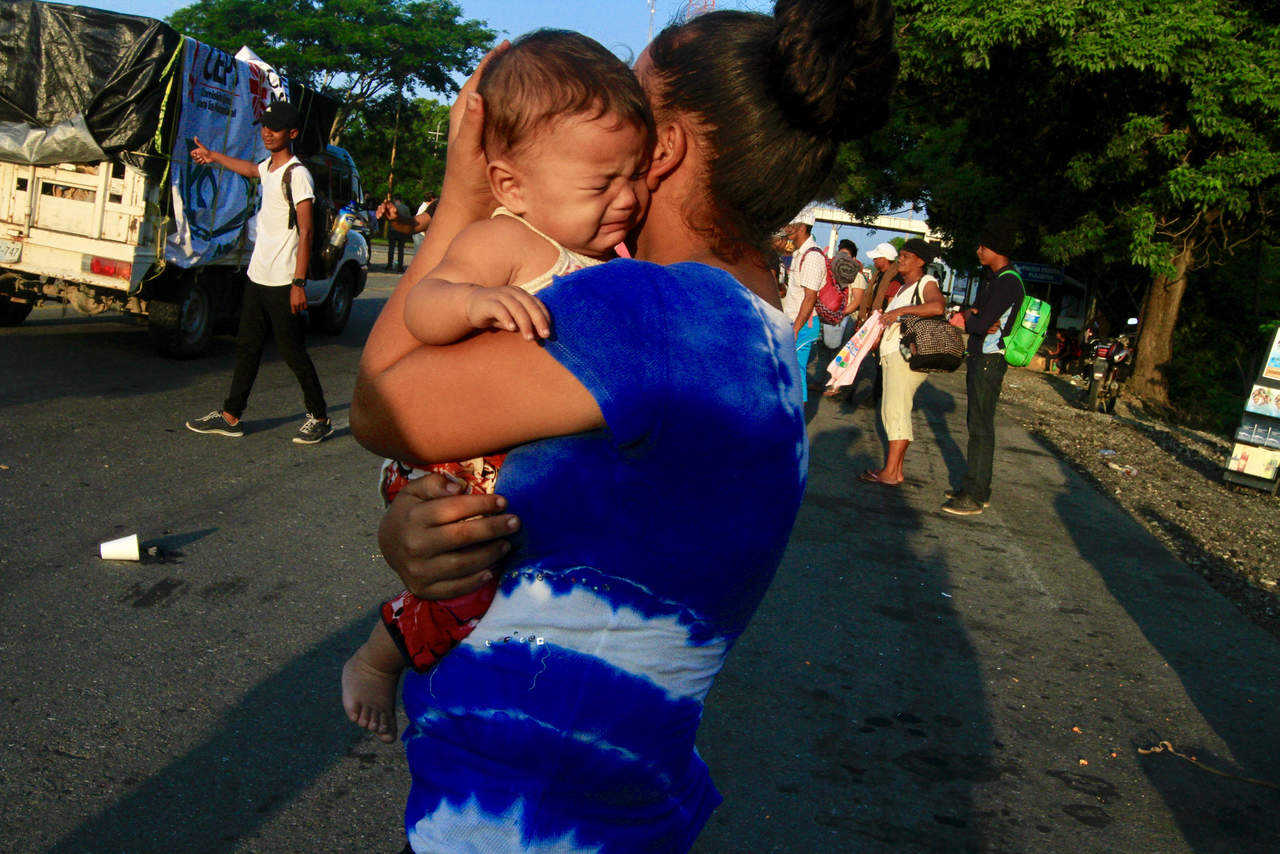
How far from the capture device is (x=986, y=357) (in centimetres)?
780

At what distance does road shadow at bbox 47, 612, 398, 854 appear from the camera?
2.79 meters

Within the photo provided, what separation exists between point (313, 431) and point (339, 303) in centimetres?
630

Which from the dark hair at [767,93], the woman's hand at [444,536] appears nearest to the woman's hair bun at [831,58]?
the dark hair at [767,93]

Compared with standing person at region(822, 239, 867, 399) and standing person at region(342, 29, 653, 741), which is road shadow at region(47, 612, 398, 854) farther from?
standing person at region(822, 239, 867, 399)

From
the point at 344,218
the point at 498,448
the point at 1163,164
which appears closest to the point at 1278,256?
the point at 1163,164

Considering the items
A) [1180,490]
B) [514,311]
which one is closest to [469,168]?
[514,311]

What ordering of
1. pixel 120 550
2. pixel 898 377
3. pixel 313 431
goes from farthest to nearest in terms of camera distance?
pixel 898 377 < pixel 313 431 < pixel 120 550

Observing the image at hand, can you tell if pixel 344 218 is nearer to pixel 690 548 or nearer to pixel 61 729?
pixel 61 729

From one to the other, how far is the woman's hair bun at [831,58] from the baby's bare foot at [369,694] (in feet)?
3.26

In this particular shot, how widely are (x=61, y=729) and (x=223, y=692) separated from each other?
0.51 metres

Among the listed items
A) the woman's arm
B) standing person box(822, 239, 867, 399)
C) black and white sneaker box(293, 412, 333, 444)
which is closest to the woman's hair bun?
the woman's arm

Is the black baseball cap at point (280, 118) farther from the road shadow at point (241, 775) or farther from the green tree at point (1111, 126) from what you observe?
the green tree at point (1111, 126)

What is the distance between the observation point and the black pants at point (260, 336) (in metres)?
7.16

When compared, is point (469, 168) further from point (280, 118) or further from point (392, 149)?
point (392, 149)
